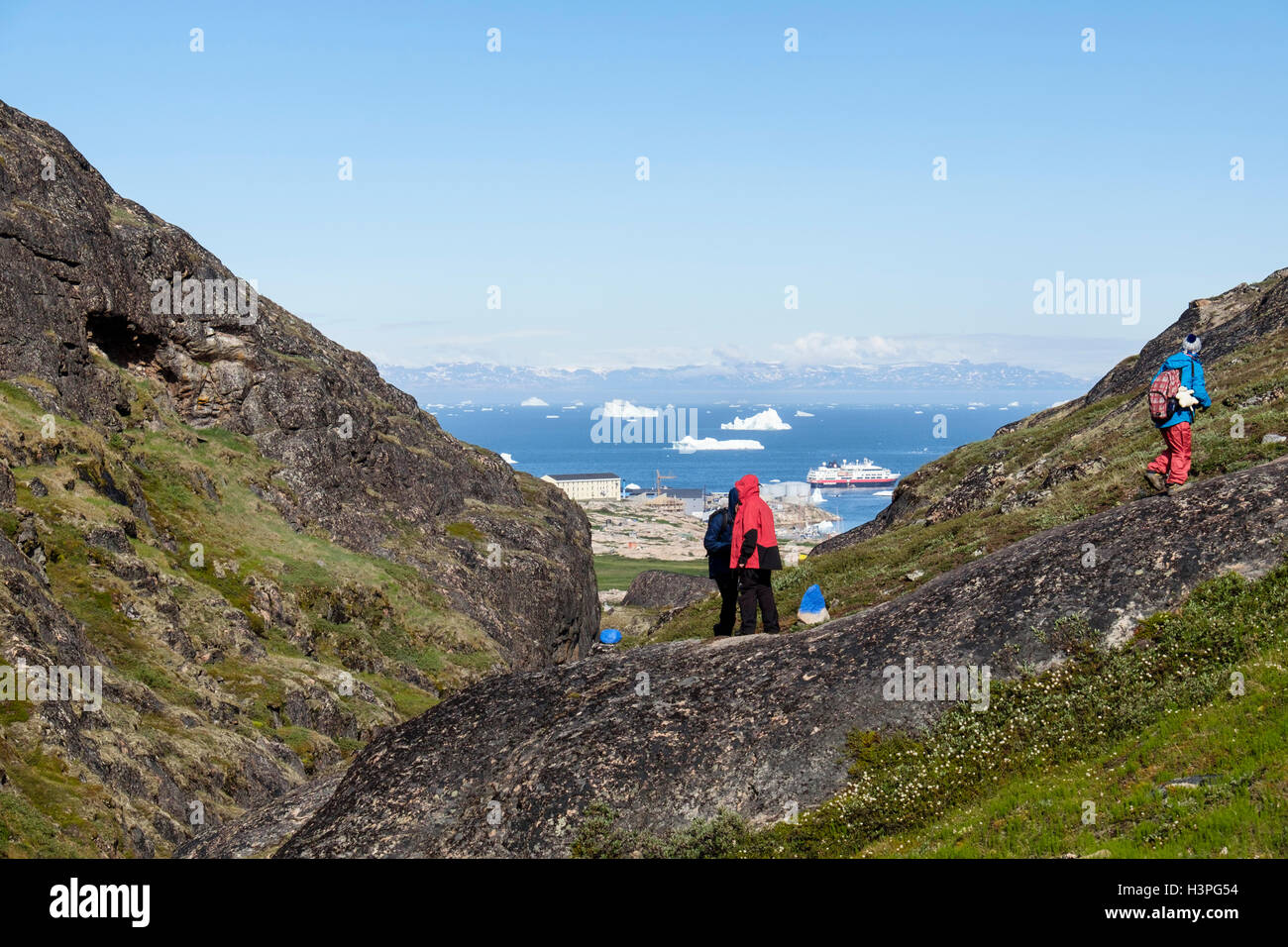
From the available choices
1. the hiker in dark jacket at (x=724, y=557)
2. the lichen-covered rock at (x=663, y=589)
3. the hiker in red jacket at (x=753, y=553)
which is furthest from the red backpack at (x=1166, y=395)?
the lichen-covered rock at (x=663, y=589)

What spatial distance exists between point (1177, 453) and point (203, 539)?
39952 mm

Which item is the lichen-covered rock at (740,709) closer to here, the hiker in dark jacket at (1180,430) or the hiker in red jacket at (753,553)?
the hiker in dark jacket at (1180,430)

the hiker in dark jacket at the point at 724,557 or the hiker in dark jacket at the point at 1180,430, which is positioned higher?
the hiker in dark jacket at the point at 1180,430

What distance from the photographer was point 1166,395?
20.9 metres

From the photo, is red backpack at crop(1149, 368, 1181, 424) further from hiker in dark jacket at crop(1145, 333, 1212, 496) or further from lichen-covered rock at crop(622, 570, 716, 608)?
lichen-covered rock at crop(622, 570, 716, 608)

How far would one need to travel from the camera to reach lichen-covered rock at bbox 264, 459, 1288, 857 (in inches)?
669

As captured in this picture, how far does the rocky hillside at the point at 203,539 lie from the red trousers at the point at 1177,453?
23.1 m

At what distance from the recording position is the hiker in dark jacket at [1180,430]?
20.6 meters

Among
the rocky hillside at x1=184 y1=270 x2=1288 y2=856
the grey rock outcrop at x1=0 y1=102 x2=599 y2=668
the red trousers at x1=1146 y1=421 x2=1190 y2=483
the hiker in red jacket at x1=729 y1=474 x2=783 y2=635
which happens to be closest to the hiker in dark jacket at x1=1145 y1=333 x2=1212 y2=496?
the red trousers at x1=1146 y1=421 x2=1190 y2=483
